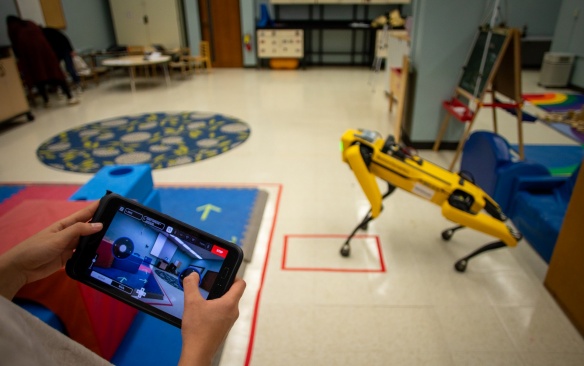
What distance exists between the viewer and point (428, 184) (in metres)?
2.23

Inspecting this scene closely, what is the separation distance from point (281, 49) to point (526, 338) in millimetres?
7704

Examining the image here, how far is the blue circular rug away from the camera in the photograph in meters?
4.09

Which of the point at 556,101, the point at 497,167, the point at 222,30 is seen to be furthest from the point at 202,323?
the point at 222,30

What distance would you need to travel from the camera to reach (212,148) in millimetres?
4391

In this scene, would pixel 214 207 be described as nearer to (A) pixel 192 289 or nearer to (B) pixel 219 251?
(B) pixel 219 251

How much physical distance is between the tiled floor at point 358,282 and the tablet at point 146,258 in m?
0.95

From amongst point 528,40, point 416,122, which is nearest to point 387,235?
point 416,122

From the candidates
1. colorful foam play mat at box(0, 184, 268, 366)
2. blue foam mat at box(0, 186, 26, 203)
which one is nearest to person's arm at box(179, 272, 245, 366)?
colorful foam play mat at box(0, 184, 268, 366)

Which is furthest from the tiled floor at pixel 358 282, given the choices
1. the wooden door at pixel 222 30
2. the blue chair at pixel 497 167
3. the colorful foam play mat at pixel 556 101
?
the wooden door at pixel 222 30

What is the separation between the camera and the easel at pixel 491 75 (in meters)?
3.08

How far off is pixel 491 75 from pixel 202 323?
320 cm

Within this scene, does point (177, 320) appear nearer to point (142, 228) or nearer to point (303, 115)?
point (142, 228)

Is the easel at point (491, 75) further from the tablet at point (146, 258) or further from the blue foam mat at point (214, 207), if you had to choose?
the tablet at point (146, 258)

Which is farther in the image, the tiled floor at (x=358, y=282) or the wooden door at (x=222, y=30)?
the wooden door at (x=222, y=30)
